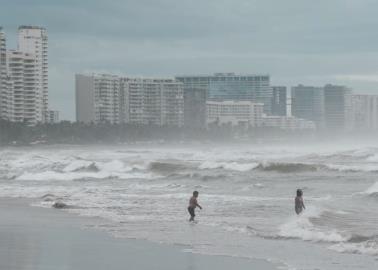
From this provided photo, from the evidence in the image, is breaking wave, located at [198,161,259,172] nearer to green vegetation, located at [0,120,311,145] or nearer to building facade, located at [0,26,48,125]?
green vegetation, located at [0,120,311,145]

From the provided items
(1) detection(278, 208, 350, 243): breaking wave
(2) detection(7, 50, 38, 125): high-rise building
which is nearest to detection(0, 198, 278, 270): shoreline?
(1) detection(278, 208, 350, 243): breaking wave

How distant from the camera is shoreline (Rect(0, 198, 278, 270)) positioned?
1299cm

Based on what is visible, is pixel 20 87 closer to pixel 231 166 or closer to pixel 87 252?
pixel 231 166

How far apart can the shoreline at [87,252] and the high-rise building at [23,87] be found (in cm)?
16599

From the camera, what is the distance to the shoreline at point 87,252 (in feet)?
42.6

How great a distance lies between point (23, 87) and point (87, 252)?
175598mm

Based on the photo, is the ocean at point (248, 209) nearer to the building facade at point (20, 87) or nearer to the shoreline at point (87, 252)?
the shoreline at point (87, 252)

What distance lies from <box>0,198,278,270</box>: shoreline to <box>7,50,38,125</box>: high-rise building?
166 meters

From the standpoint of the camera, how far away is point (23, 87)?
609 feet

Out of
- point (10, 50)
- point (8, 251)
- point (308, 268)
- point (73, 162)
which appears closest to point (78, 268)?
point (8, 251)

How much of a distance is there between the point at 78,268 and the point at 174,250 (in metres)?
2.82

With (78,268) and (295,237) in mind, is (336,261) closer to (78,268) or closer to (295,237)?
(295,237)

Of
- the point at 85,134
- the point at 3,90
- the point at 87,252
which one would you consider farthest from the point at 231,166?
the point at 3,90

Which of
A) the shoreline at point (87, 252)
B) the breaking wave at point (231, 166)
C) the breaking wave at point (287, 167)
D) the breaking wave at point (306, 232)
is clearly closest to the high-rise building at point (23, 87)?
the breaking wave at point (231, 166)
